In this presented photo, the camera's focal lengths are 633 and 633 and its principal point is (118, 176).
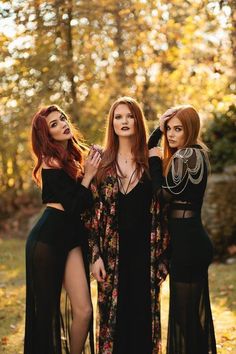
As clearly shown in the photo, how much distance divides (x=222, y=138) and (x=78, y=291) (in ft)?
23.3

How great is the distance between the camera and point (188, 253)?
15.3 ft

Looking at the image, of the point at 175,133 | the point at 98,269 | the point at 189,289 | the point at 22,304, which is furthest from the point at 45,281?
the point at 22,304

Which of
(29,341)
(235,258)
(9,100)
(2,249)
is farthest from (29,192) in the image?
(29,341)

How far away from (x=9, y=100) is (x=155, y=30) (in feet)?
9.48

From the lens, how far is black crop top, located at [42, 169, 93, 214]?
478 cm

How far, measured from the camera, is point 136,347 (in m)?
5.11

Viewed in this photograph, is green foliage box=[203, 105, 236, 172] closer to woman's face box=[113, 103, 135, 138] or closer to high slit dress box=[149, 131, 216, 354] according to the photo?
woman's face box=[113, 103, 135, 138]

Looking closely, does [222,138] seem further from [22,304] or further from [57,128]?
[57,128]

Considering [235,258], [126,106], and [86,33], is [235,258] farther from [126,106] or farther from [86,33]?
[126,106]

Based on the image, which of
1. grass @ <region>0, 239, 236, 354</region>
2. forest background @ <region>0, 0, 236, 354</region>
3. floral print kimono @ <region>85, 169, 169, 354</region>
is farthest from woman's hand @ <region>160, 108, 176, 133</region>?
grass @ <region>0, 239, 236, 354</region>

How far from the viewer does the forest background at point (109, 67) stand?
307 inches

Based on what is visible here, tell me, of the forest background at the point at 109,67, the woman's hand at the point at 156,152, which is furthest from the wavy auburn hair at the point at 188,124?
the forest background at the point at 109,67

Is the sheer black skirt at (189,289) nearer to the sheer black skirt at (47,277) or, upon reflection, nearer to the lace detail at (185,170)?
the lace detail at (185,170)

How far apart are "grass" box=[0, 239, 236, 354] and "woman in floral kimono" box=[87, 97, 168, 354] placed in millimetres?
1365
